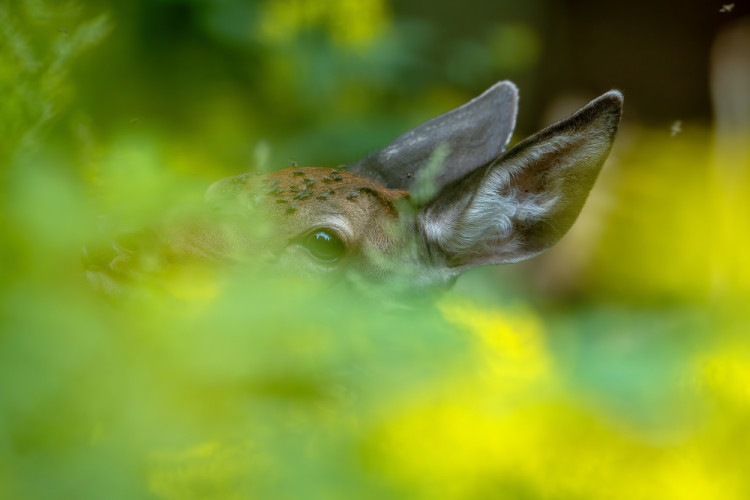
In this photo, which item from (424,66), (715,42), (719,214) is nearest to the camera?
(424,66)

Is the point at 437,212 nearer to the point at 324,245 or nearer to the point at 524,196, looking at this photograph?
the point at 524,196

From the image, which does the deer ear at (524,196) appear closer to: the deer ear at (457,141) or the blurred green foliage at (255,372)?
the blurred green foliage at (255,372)

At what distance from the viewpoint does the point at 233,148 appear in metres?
3.35

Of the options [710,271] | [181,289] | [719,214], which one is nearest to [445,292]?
[181,289]

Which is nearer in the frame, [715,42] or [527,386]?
[527,386]

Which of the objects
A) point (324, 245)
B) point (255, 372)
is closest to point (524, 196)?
point (324, 245)

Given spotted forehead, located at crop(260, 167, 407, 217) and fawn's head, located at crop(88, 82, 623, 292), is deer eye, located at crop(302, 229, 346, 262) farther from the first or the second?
spotted forehead, located at crop(260, 167, 407, 217)

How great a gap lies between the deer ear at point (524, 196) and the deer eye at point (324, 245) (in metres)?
0.36

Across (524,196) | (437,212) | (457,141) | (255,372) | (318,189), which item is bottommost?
(255,372)

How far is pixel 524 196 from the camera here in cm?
293

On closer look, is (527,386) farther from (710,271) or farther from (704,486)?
(710,271)

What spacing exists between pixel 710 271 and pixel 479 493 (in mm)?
3813

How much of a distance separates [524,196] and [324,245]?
737 mm

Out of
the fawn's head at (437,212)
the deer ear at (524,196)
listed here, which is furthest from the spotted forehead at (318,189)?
the deer ear at (524,196)
